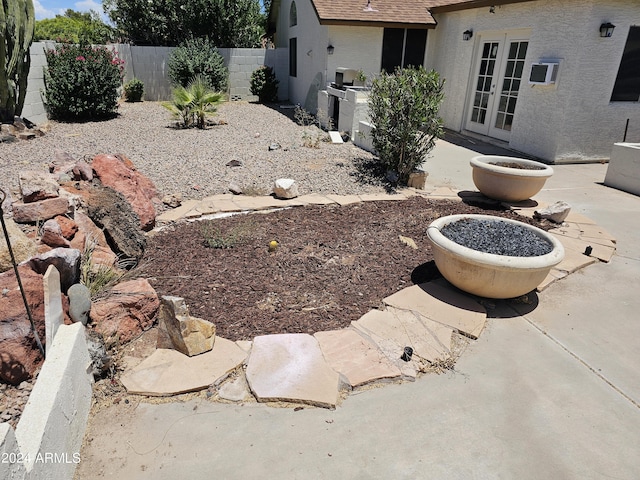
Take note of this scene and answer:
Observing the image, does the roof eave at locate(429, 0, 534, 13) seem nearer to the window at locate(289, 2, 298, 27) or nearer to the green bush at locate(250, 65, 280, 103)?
the window at locate(289, 2, 298, 27)

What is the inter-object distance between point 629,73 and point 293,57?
1094 cm

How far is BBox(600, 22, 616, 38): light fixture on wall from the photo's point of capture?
740 centimetres

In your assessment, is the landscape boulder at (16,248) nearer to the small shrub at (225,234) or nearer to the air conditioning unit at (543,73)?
the small shrub at (225,234)

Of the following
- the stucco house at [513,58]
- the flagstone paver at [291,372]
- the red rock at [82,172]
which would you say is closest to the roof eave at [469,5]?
the stucco house at [513,58]

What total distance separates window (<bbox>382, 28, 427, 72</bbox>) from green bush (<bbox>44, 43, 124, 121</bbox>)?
7339mm

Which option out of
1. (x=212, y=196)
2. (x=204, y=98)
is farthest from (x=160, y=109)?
(x=212, y=196)

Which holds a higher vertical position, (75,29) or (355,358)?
(75,29)

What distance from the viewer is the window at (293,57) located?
15.2 m

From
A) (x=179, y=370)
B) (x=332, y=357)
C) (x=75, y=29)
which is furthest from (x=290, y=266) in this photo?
(x=75, y=29)

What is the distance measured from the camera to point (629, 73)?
8008 millimetres

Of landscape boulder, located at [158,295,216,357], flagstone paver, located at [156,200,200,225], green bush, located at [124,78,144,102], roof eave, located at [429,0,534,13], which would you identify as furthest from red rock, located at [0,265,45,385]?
green bush, located at [124,78,144,102]

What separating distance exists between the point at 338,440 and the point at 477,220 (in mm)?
2621

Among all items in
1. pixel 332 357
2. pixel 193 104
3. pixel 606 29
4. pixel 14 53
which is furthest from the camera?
pixel 193 104

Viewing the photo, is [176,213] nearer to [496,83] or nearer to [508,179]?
[508,179]
